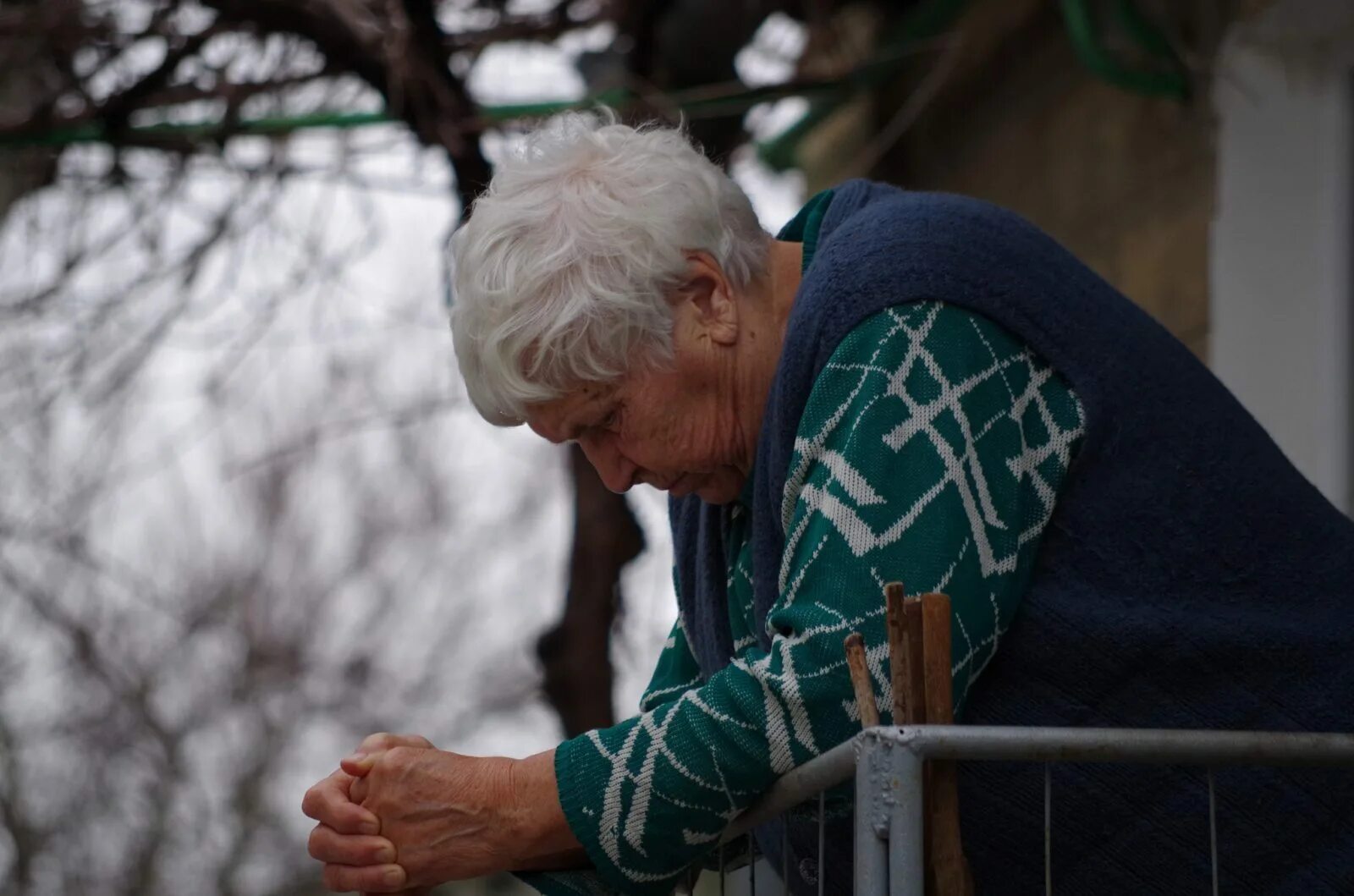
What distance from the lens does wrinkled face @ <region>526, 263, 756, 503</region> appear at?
1982mm

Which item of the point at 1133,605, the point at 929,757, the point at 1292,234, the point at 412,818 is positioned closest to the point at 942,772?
the point at 929,757

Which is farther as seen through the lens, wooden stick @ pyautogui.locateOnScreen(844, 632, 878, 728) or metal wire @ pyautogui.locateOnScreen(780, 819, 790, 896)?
metal wire @ pyautogui.locateOnScreen(780, 819, 790, 896)

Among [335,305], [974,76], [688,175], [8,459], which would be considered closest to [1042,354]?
[688,175]

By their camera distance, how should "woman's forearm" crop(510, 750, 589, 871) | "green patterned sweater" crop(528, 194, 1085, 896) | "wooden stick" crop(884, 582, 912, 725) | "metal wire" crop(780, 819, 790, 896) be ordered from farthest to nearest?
"metal wire" crop(780, 819, 790, 896) → "woman's forearm" crop(510, 750, 589, 871) → "green patterned sweater" crop(528, 194, 1085, 896) → "wooden stick" crop(884, 582, 912, 725)

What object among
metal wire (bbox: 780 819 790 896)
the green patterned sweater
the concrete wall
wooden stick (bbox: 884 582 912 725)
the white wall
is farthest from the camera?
the concrete wall

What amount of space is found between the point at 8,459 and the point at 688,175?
4.82m

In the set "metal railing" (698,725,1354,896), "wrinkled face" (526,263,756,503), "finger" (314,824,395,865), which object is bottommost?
"finger" (314,824,395,865)

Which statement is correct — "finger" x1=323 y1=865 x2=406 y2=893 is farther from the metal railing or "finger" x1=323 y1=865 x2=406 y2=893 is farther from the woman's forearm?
the metal railing

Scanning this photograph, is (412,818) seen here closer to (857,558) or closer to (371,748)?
(371,748)

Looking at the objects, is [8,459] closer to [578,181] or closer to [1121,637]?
[578,181]

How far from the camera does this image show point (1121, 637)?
1764 millimetres

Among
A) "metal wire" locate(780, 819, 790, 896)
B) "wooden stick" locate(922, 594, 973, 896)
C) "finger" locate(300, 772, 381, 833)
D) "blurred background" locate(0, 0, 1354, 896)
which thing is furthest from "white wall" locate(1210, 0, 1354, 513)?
"finger" locate(300, 772, 381, 833)

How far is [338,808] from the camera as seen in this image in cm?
187

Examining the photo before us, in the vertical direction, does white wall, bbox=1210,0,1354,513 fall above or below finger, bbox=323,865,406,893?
above
